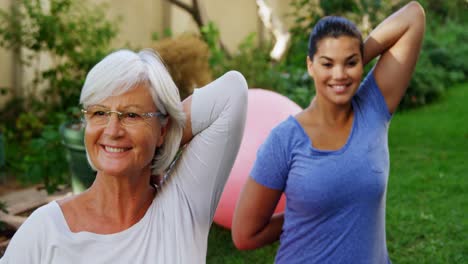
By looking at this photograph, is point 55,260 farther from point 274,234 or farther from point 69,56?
point 69,56

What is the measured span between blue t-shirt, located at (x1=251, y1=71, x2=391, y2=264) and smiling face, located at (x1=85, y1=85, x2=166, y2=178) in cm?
51

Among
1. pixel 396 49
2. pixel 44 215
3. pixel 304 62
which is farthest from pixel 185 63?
pixel 304 62

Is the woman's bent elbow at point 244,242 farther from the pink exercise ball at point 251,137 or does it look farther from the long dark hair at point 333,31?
the pink exercise ball at point 251,137

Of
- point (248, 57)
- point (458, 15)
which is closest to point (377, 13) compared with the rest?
point (248, 57)

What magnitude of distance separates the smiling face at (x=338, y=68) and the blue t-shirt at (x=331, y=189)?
A: 0.12 meters

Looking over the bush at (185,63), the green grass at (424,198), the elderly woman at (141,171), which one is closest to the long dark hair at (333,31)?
the elderly woman at (141,171)

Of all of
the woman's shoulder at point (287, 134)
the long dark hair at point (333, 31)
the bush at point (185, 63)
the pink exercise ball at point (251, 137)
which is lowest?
the pink exercise ball at point (251, 137)

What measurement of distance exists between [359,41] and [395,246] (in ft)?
8.52

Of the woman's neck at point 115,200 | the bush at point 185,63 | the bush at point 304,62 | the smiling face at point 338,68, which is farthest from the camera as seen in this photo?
the bush at point 304,62

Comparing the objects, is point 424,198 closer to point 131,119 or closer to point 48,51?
point 131,119

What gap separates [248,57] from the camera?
7145 mm

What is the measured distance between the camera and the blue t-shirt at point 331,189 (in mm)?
2170

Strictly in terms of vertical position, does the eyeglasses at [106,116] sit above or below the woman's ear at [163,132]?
above

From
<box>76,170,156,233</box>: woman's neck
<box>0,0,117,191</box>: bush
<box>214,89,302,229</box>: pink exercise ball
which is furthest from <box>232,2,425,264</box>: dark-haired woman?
<box>0,0,117,191</box>: bush
